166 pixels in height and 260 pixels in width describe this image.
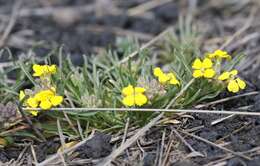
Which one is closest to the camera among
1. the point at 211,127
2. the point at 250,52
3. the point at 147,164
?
the point at 147,164

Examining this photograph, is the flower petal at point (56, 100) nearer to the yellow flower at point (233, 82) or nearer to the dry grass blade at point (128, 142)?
the dry grass blade at point (128, 142)

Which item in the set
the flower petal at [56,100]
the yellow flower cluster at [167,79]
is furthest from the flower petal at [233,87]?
the flower petal at [56,100]

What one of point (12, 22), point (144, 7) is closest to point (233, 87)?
point (144, 7)

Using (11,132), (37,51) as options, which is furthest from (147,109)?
(37,51)

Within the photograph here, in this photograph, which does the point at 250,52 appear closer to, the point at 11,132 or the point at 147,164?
the point at 147,164

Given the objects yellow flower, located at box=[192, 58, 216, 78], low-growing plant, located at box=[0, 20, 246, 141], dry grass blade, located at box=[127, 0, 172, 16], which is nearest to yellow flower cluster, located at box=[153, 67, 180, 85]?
low-growing plant, located at box=[0, 20, 246, 141]

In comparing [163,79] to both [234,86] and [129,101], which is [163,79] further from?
[234,86]
